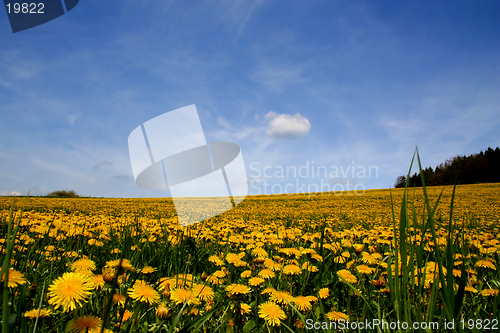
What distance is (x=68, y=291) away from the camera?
900mm

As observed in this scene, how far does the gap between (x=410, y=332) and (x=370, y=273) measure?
1.02 m

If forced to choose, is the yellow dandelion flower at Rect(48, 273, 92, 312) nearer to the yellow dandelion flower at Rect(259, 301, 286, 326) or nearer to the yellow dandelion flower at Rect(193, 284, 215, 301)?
the yellow dandelion flower at Rect(193, 284, 215, 301)

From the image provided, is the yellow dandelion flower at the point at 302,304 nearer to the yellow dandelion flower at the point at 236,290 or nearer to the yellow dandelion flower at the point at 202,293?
the yellow dandelion flower at the point at 236,290

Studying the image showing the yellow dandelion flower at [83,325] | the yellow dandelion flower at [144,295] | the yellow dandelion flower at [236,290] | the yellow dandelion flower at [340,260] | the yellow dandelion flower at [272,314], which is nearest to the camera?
the yellow dandelion flower at [83,325]

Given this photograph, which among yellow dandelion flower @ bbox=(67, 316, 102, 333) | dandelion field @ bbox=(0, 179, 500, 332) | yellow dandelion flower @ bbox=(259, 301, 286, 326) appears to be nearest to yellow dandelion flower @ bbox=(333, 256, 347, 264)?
dandelion field @ bbox=(0, 179, 500, 332)

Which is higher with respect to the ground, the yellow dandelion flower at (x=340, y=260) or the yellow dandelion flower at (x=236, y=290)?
the yellow dandelion flower at (x=236, y=290)

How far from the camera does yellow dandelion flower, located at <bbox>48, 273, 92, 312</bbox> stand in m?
0.87

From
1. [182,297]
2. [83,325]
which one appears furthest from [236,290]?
[83,325]

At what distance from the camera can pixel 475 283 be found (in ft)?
6.33

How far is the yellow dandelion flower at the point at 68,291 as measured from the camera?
2.86 feet

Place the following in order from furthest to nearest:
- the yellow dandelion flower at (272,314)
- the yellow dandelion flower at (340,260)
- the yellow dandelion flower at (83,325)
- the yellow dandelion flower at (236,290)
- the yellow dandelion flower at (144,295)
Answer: the yellow dandelion flower at (340,260) < the yellow dandelion flower at (236,290) < the yellow dandelion flower at (272,314) < the yellow dandelion flower at (144,295) < the yellow dandelion flower at (83,325)

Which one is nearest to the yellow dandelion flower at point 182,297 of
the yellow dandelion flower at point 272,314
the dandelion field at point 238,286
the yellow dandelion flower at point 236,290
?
the dandelion field at point 238,286

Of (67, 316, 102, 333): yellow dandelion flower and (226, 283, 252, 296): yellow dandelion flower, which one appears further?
(226, 283, 252, 296): yellow dandelion flower

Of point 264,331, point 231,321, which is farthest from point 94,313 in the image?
point 264,331
